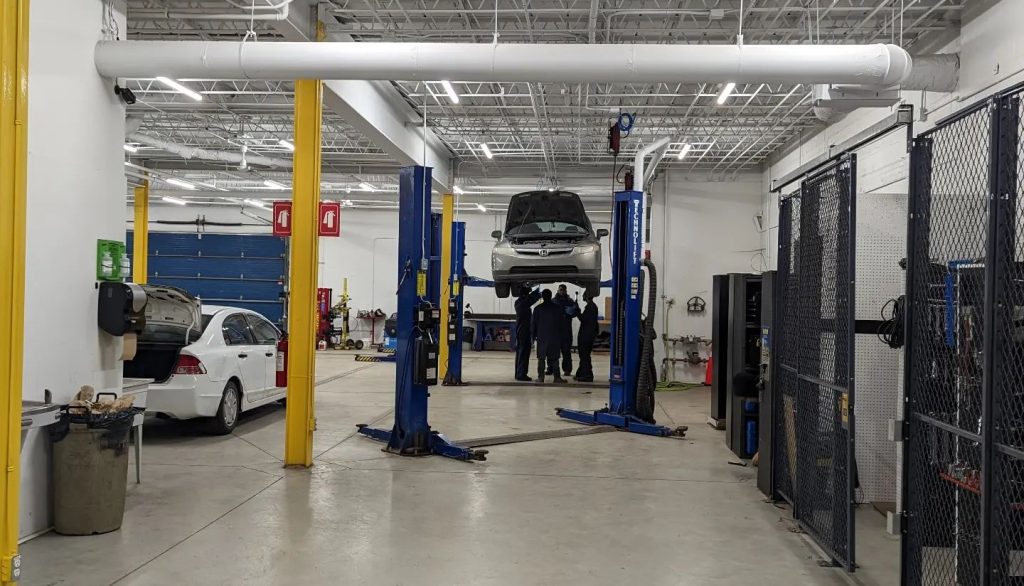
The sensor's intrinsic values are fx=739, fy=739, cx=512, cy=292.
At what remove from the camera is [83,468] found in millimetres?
4887

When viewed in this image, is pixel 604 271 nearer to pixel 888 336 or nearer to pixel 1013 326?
pixel 888 336

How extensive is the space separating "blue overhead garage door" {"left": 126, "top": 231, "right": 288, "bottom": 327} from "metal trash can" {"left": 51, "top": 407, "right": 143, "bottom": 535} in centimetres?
1624

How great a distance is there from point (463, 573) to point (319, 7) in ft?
18.8

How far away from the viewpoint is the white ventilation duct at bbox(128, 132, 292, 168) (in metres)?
14.6

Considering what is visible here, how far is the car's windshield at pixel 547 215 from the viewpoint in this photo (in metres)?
11.2

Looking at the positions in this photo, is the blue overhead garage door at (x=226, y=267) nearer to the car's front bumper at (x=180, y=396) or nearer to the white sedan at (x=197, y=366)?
the white sedan at (x=197, y=366)

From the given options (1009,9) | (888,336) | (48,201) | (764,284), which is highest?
(1009,9)

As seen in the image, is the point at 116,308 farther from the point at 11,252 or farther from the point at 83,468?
the point at 11,252

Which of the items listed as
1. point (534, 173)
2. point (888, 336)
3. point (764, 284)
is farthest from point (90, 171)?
point (534, 173)

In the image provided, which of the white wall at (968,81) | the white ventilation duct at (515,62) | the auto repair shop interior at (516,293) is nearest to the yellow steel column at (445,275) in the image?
the auto repair shop interior at (516,293)

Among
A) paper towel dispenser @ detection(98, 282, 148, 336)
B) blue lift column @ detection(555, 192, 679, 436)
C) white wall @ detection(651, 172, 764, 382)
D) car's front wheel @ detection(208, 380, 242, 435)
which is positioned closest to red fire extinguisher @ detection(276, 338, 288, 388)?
car's front wheel @ detection(208, 380, 242, 435)

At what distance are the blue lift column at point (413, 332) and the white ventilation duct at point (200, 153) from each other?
9.15 m

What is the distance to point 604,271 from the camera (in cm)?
2233

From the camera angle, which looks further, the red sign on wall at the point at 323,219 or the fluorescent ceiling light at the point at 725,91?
the fluorescent ceiling light at the point at 725,91
